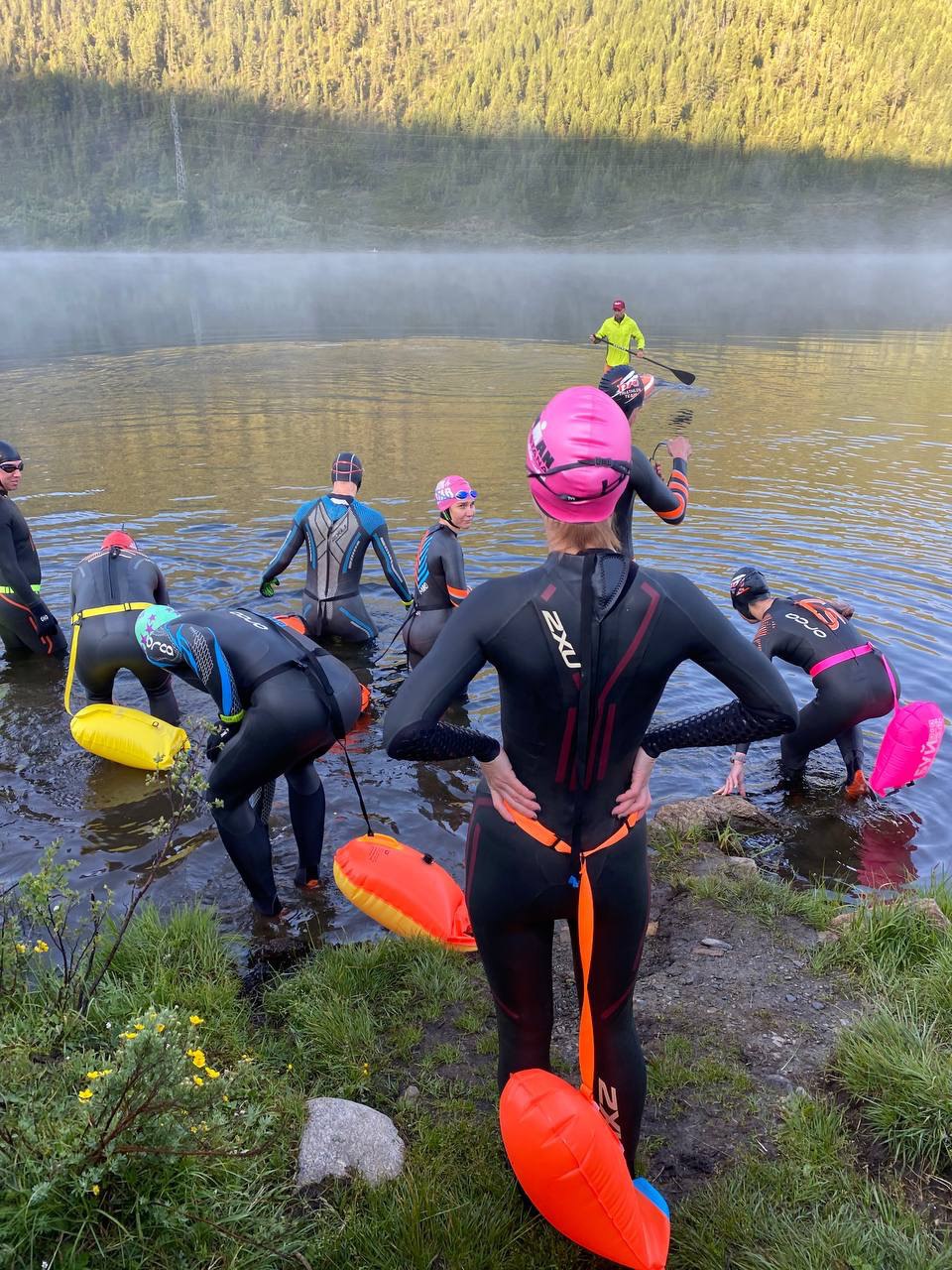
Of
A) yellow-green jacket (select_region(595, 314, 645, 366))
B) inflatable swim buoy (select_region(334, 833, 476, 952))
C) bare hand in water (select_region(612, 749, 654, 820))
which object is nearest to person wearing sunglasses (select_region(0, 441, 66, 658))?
inflatable swim buoy (select_region(334, 833, 476, 952))

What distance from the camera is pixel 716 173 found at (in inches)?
5157

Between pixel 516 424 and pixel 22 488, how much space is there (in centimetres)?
1043

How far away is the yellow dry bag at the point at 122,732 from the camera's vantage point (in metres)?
6.95

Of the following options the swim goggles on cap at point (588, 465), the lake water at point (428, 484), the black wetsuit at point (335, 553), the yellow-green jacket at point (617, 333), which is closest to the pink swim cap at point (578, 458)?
the swim goggles on cap at point (588, 465)

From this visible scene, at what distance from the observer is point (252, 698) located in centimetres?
507

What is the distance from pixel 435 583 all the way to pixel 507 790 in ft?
18.3

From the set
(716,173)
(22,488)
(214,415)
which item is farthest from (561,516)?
(716,173)

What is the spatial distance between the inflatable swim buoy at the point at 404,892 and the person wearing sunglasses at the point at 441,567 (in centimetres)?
295

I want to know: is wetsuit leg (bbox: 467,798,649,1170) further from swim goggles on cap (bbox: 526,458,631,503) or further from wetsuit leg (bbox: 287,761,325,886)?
wetsuit leg (bbox: 287,761,325,886)

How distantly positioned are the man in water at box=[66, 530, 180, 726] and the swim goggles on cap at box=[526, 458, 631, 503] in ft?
17.1

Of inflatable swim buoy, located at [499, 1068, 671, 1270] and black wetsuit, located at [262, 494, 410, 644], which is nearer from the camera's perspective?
inflatable swim buoy, located at [499, 1068, 671, 1270]

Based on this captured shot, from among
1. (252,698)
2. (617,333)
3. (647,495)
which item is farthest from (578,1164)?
(617,333)

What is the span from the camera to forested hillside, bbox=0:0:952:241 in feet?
398

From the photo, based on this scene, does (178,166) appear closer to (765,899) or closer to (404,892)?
(404,892)
